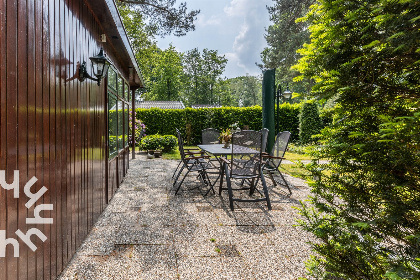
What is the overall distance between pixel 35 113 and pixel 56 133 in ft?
1.11

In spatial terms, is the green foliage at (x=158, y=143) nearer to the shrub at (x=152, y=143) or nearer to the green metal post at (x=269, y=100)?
the shrub at (x=152, y=143)

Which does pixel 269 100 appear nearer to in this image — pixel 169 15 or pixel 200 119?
pixel 169 15

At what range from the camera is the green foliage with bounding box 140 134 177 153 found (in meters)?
9.28

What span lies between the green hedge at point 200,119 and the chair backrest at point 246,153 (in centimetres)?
816

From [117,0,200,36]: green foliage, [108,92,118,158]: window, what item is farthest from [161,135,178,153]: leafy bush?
[108,92,118,158]: window

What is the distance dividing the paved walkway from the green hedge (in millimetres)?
8435

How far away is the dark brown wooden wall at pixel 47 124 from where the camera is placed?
1255mm

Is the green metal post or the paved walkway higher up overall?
the green metal post

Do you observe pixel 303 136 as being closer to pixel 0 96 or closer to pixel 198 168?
pixel 198 168

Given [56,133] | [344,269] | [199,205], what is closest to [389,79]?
[344,269]

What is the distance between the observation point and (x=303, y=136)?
1155 centimetres

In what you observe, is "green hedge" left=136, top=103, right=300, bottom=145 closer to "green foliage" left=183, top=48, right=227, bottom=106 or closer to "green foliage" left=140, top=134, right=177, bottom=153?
"green foliage" left=140, top=134, right=177, bottom=153

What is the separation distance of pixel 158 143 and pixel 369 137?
8793 mm

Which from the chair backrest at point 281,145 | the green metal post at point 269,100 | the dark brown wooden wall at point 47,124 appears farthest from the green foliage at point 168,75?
the dark brown wooden wall at point 47,124
